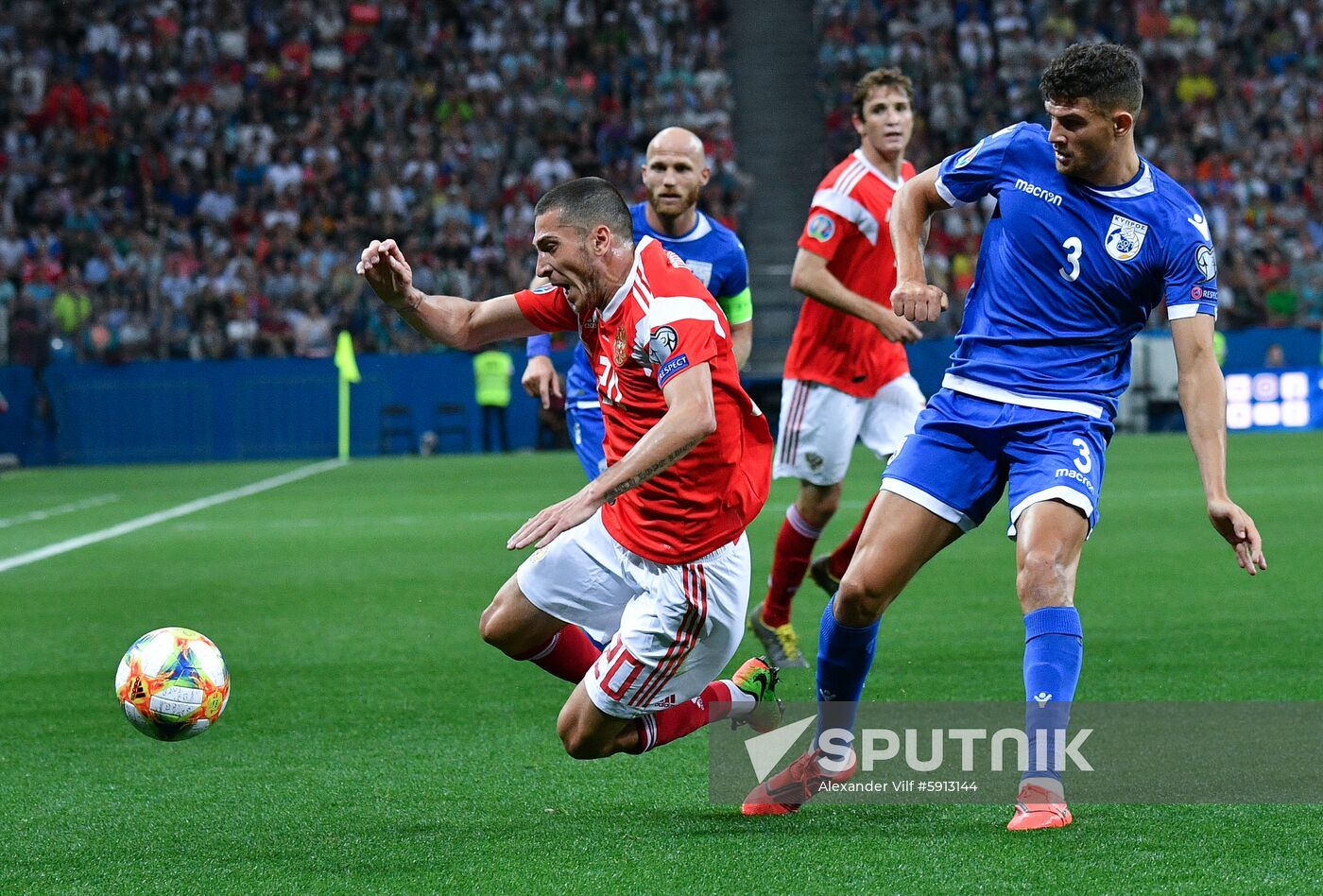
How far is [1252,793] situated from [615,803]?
71.3 inches

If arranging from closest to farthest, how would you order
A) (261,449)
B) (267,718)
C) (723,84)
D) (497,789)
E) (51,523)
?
(497,789) < (267,718) < (51,523) < (261,449) < (723,84)

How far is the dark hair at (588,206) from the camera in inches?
179

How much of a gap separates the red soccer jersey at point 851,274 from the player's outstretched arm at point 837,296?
6 centimetres

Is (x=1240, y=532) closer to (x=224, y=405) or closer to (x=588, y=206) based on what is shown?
(x=588, y=206)

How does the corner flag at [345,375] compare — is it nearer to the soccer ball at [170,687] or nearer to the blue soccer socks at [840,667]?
the soccer ball at [170,687]

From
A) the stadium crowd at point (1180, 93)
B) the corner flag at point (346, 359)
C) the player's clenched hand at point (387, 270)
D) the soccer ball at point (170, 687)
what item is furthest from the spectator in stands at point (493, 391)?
the player's clenched hand at point (387, 270)

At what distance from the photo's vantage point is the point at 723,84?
26.9 metres

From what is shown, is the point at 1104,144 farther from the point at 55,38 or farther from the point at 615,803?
the point at 55,38

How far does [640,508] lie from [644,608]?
30 centimetres

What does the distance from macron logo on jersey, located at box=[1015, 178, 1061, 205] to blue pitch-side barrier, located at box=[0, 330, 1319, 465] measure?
59.2 ft

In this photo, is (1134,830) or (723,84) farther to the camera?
(723,84)

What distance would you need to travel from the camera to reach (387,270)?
15.8 ft

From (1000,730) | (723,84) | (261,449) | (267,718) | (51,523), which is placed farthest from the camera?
(723,84)

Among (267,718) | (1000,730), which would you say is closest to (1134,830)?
(1000,730)
